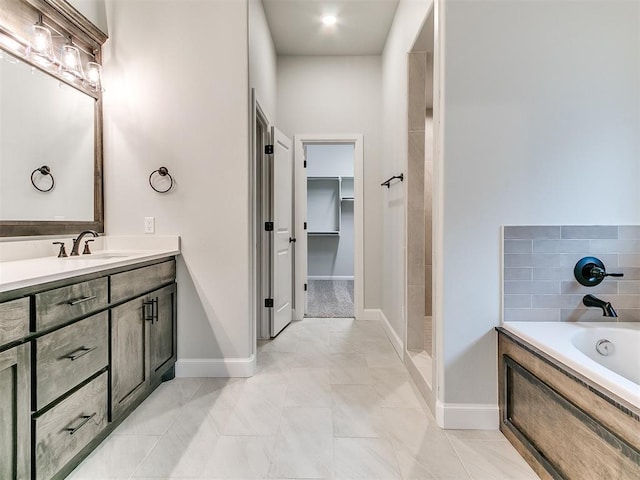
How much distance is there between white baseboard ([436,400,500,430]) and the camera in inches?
68.7

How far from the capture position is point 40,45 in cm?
182

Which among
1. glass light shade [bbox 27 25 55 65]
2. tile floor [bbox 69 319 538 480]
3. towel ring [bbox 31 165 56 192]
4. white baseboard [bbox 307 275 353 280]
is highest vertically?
glass light shade [bbox 27 25 55 65]

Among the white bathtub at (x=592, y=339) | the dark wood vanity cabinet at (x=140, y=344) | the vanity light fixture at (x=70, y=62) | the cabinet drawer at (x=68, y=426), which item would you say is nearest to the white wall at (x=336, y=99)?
the vanity light fixture at (x=70, y=62)

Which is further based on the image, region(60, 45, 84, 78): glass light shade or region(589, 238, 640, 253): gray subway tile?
region(60, 45, 84, 78): glass light shade

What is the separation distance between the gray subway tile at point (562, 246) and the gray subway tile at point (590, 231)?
0.03 metres

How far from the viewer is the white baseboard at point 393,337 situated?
8.84 ft

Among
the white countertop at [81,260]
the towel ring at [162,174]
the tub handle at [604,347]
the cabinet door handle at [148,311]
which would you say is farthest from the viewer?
the towel ring at [162,174]

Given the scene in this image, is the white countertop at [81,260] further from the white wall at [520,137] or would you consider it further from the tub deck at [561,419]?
the tub deck at [561,419]

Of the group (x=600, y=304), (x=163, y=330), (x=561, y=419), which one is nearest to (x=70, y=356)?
(x=163, y=330)

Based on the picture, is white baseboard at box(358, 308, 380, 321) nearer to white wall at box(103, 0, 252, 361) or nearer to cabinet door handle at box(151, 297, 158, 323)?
white wall at box(103, 0, 252, 361)

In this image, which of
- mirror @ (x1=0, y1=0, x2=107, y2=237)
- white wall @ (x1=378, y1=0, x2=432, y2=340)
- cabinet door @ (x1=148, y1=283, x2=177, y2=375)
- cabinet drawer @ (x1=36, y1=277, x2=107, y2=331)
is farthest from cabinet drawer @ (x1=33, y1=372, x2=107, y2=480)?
white wall @ (x1=378, y1=0, x2=432, y2=340)

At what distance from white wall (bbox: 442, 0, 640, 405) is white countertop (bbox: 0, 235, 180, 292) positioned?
167 centimetres

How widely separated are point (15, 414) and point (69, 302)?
16.0 inches

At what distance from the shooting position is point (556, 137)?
1.71 m
